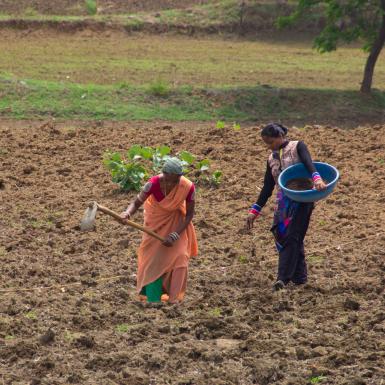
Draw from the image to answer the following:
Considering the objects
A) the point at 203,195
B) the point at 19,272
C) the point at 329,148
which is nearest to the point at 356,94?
the point at 329,148

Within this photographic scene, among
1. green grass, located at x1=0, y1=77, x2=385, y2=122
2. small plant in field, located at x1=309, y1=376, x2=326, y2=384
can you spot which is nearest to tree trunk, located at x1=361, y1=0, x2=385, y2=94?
green grass, located at x1=0, y1=77, x2=385, y2=122

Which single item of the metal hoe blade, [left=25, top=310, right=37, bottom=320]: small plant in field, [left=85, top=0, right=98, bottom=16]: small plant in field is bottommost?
[left=85, top=0, right=98, bottom=16]: small plant in field

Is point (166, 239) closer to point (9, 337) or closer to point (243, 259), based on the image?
point (9, 337)

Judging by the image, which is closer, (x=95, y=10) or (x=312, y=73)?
(x=312, y=73)

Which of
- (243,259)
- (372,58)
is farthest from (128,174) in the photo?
(372,58)

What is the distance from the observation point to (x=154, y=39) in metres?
26.6

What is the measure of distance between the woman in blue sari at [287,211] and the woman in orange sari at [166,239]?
2.54ft

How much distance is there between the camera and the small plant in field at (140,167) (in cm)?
1270

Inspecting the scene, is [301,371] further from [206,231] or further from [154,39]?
[154,39]

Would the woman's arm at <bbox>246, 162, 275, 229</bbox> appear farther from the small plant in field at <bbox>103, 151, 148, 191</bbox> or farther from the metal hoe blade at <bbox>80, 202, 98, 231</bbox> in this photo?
the small plant in field at <bbox>103, 151, 148, 191</bbox>

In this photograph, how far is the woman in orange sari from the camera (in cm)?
854

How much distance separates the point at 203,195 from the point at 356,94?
8.55 metres

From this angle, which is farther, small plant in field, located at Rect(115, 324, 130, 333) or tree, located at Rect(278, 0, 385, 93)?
tree, located at Rect(278, 0, 385, 93)

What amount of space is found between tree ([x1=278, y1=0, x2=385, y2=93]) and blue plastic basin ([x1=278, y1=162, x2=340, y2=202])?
10.4 metres
